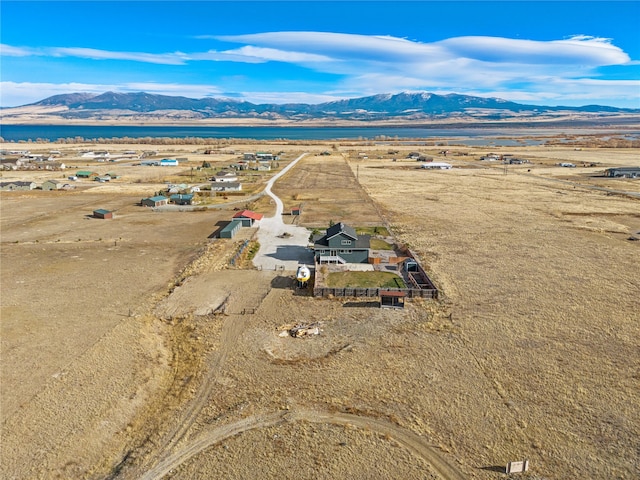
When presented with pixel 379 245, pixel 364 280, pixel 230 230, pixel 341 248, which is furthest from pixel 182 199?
pixel 364 280

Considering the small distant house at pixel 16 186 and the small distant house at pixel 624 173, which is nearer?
the small distant house at pixel 16 186

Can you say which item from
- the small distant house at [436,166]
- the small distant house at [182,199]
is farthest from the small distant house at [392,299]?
the small distant house at [436,166]

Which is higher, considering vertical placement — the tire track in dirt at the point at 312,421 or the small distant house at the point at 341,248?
the small distant house at the point at 341,248

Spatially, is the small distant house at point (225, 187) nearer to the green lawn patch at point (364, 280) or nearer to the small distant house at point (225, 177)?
the small distant house at point (225, 177)

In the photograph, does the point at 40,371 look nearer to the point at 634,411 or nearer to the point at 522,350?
the point at 522,350

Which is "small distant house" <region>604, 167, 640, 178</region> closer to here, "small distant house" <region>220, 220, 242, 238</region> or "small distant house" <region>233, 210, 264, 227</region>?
"small distant house" <region>233, 210, 264, 227</region>

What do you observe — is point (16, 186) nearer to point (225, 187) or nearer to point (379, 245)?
point (225, 187)
